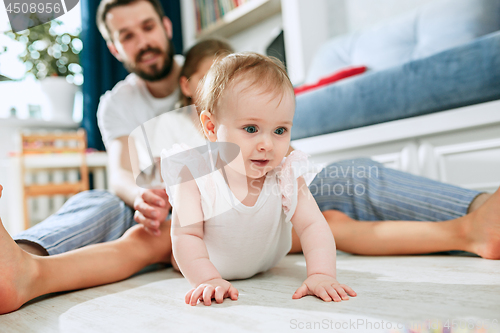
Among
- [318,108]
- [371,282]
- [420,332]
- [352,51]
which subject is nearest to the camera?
[420,332]

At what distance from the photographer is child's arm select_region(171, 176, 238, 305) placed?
1.83ft

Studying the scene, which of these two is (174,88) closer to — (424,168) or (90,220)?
(90,220)

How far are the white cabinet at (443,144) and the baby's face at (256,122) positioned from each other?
28.2 inches

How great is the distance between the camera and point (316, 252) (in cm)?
63

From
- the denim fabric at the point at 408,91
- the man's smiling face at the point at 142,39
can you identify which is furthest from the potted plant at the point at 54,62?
the denim fabric at the point at 408,91

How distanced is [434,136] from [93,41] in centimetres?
256

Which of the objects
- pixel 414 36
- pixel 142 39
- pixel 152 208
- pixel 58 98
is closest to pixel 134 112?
pixel 142 39

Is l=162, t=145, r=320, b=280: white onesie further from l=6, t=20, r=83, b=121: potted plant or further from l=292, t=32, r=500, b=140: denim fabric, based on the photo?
l=6, t=20, r=83, b=121: potted plant

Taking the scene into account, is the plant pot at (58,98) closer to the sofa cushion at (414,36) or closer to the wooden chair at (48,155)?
the wooden chair at (48,155)

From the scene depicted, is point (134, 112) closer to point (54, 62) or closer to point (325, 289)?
point (325, 289)

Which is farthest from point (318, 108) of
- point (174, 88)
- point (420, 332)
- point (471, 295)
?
point (420, 332)

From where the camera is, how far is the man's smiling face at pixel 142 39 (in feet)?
4.58

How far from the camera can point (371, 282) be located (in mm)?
634

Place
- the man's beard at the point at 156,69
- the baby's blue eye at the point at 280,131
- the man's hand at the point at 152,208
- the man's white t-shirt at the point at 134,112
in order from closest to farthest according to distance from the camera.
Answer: the baby's blue eye at the point at 280,131 → the man's hand at the point at 152,208 → the man's white t-shirt at the point at 134,112 → the man's beard at the point at 156,69
